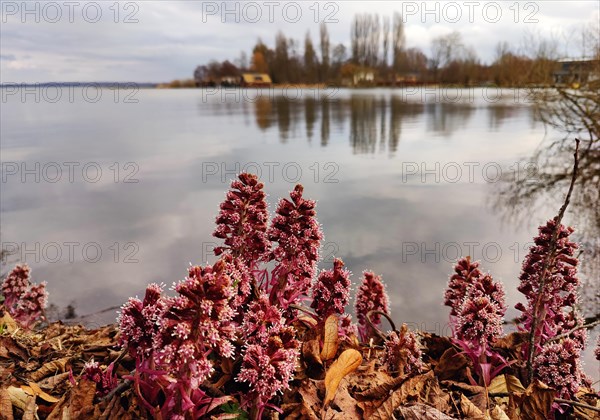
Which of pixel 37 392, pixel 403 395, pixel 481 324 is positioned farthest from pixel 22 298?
pixel 481 324

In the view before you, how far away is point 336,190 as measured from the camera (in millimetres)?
10141

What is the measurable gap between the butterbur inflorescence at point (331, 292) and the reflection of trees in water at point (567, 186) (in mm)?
3622

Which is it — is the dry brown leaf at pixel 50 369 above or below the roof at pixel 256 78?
below

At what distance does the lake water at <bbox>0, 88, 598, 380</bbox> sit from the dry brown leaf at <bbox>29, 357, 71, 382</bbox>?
8.22 ft

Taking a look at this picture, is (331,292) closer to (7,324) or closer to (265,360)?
(265,360)

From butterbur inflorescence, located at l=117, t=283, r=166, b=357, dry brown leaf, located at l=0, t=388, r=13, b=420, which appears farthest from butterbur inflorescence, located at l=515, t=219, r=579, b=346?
dry brown leaf, located at l=0, t=388, r=13, b=420

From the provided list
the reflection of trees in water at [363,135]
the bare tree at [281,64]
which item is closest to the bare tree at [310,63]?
the bare tree at [281,64]

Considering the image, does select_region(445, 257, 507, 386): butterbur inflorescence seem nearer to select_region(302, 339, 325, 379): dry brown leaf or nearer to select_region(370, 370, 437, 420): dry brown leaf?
select_region(370, 370, 437, 420): dry brown leaf

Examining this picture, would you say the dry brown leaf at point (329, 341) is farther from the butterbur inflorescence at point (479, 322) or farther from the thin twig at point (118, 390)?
the thin twig at point (118, 390)

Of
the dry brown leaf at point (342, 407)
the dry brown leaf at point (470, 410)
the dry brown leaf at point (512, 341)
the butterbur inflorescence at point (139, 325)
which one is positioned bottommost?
the dry brown leaf at point (512, 341)

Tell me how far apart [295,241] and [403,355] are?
0.77 metres

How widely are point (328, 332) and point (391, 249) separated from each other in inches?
181

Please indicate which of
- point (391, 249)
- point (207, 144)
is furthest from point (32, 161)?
point (391, 249)

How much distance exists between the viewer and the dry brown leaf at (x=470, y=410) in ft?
6.34
